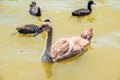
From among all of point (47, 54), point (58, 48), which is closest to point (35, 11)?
point (58, 48)

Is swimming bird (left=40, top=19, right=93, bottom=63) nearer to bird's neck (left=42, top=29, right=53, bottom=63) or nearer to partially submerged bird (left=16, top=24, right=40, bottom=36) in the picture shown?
bird's neck (left=42, top=29, right=53, bottom=63)

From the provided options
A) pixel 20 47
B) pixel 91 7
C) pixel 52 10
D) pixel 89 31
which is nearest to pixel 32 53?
pixel 20 47

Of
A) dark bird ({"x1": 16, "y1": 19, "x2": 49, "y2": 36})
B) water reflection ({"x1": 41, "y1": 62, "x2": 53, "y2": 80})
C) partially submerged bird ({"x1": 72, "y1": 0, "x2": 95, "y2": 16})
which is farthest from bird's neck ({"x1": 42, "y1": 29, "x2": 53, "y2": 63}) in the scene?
partially submerged bird ({"x1": 72, "y1": 0, "x2": 95, "y2": 16})

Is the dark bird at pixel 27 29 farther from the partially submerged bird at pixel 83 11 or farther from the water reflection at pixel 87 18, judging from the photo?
the water reflection at pixel 87 18

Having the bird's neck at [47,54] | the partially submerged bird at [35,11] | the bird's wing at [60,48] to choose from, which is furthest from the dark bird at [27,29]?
the bird's neck at [47,54]

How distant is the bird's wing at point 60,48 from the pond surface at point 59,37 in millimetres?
262

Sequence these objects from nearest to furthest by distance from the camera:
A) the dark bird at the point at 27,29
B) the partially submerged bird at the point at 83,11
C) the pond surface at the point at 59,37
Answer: the pond surface at the point at 59,37 < the dark bird at the point at 27,29 < the partially submerged bird at the point at 83,11

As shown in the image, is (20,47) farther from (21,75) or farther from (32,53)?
(21,75)

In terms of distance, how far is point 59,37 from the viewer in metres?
11.1

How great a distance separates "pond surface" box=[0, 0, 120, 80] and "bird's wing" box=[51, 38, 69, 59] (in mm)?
262

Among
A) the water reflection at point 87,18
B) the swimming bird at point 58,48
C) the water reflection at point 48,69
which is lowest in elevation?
the water reflection at point 48,69

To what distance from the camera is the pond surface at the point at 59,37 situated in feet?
30.8

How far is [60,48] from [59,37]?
122 centimetres

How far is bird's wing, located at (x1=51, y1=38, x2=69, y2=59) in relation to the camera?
987 cm
